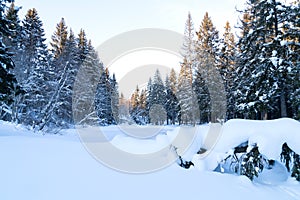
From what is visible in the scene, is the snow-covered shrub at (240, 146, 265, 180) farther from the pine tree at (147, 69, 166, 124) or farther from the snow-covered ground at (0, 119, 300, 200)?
the pine tree at (147, 69, 166, 124)

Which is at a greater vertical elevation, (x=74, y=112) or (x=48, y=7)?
(x=48, y=7)

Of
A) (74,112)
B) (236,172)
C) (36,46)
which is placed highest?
(36,46)

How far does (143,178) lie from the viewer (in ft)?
12.1

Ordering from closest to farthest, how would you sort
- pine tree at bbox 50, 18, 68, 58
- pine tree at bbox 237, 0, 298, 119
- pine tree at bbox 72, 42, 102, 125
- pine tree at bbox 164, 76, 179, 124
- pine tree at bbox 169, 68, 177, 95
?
pine tree at bbox 237, 0, 298, 119, pine tree at bbox 72, 42, 102, 125, pine tree at bbox 50, 18, 68, 58, pine tree at bbox 164, 76, 179, 124, pine tree at bbox 169, 68, 177, 95

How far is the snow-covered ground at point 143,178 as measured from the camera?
270 centimetres

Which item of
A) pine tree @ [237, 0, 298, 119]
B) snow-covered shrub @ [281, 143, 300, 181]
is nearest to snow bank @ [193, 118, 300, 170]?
snow-covered shrub @ [281, 143, 300, 181]

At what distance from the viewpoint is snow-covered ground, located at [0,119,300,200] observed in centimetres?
270

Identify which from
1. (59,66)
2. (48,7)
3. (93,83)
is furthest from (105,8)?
(93,83)

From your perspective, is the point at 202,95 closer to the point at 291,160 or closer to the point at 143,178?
the point at 291,160

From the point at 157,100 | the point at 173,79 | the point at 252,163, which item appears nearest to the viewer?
the point at 252,163

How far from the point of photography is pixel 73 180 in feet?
10.0

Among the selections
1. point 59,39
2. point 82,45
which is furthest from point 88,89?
point 82,45

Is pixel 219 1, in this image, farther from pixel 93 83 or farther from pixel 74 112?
pixel 93 83

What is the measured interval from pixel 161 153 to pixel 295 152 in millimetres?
3014
